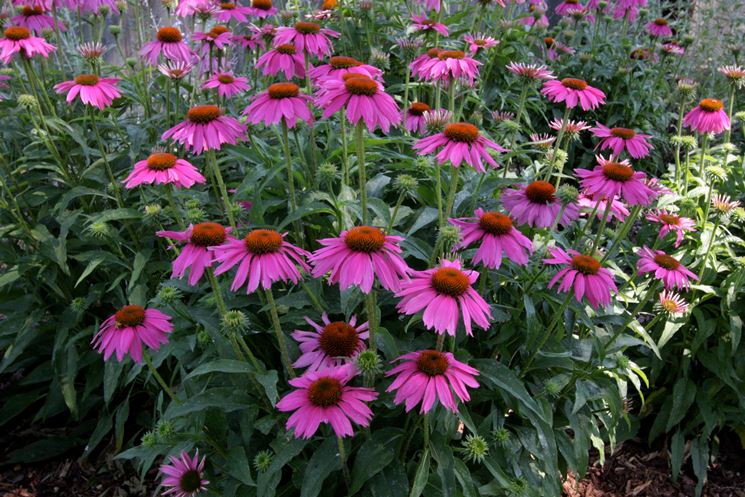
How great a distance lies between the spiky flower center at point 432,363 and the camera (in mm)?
1434

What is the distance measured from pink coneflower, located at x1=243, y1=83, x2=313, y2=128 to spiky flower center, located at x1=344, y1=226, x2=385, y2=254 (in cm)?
48

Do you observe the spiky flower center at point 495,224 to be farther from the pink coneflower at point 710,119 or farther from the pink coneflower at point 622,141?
the pink coneflower at point 710,119

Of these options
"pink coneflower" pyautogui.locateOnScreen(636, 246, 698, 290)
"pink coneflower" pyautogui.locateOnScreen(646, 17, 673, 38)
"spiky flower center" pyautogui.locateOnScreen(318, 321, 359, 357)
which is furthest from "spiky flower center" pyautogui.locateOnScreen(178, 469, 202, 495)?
"pink coneflower" pyautogui.locateOnScreen(646, 17, 673, 38)

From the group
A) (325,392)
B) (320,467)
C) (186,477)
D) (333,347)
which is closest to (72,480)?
(186,477)

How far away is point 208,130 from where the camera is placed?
1735 millimetres

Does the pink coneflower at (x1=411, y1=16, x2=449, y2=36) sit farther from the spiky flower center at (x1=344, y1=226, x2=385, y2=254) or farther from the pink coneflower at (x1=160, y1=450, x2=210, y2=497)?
the pink coneflower at (x1=160, y1=450, x2=210, y2=497)

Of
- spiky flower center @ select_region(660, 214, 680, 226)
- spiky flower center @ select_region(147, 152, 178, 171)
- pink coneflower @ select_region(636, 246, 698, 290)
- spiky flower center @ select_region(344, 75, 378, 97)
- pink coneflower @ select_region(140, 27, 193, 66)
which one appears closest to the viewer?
spiky flower center @ select_region(344, 75, 378, 97)

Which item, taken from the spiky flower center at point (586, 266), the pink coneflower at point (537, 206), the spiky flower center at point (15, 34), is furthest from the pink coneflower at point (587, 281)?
the spiky flower center at point (15, 34)

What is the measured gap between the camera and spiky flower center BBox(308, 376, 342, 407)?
1.44 m

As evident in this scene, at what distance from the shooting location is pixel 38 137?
255 cm

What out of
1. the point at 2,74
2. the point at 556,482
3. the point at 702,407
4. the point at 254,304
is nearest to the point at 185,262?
the point at 254,304

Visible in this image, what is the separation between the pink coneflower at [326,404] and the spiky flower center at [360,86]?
0.72 m

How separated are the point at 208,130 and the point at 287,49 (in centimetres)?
50

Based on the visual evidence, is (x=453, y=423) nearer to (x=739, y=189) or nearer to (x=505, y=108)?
(x=739, y=189)
